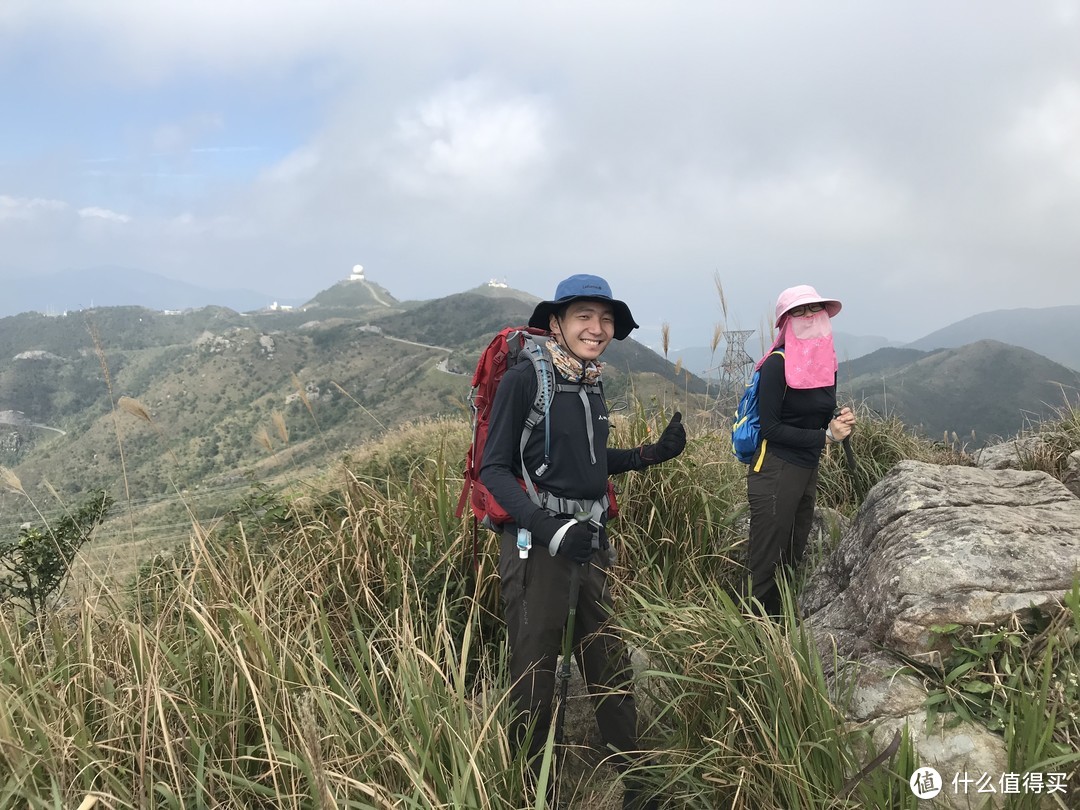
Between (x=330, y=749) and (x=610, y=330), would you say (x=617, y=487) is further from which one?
(x=330, y=749)

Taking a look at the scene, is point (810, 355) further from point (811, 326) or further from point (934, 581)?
point (934, 581)

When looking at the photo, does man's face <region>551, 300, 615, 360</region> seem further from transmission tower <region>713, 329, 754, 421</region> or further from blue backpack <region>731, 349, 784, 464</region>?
transmission tower <region>713, 329, 754, 421</region>

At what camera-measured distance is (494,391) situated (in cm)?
287

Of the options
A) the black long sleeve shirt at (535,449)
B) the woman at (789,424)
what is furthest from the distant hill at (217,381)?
the black long sleeve shirt at (535,449)

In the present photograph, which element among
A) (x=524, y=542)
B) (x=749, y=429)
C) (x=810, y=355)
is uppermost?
(x=810, y=355)

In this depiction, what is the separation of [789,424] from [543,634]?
7.12ft

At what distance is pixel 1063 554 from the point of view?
2541mm

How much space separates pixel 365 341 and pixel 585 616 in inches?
4333

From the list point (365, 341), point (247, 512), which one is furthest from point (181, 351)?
point (247, 512)

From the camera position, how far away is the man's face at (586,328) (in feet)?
8.91

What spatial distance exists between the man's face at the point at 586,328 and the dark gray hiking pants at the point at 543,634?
95 cm

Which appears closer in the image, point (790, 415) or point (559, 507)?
point (559, 507)

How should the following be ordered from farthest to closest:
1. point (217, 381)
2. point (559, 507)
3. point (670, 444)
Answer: point (217, 381), point (670, 444), point (559, 507)

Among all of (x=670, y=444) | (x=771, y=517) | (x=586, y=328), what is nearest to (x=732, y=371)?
(x=771, y=517)
